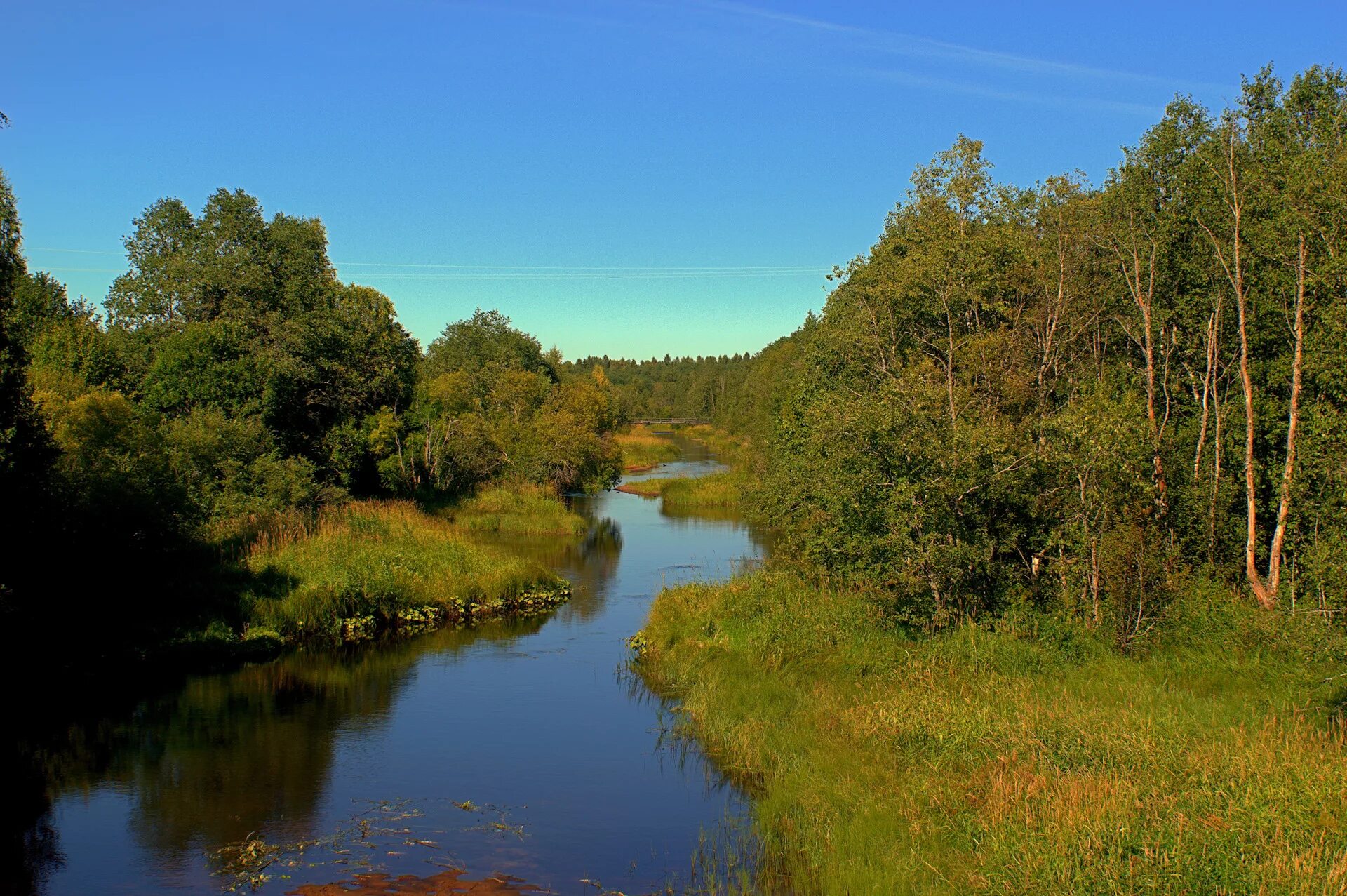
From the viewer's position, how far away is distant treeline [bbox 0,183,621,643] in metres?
20.7

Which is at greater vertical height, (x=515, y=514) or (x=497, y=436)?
(x=497, y=436)

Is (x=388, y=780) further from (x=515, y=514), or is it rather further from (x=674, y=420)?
(x=674, y=420)

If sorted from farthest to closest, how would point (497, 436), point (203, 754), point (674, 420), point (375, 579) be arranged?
point (674, 420) → point (497, 436) → point (375, 579) → point (203, 754)

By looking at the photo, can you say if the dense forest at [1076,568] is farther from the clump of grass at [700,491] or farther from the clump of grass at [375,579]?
the clump of grass at [700,491]

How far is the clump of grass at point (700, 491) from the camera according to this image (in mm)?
58312

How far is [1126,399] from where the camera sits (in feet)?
62.1

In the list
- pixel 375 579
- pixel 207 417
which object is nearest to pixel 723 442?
pixel 207 417

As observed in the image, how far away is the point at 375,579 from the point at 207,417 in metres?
9.47

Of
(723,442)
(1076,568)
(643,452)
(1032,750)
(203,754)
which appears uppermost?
(723,442)

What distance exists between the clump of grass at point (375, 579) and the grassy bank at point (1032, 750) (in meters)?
8.65

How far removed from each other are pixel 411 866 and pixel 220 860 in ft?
7.83

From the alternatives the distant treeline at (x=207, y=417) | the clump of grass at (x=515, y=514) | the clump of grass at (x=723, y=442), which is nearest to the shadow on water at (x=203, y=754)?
the distant treeline at (x=207, y=417)

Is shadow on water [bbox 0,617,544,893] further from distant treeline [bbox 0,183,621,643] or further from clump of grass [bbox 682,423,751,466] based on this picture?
clump of grass [bbox 682,423,751,466]

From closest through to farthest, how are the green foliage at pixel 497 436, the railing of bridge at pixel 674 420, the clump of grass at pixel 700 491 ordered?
the green foliage at pixel 497 436 < the clump of grass at pixel 700 491 < the railing of bridge at pixel 674 420
